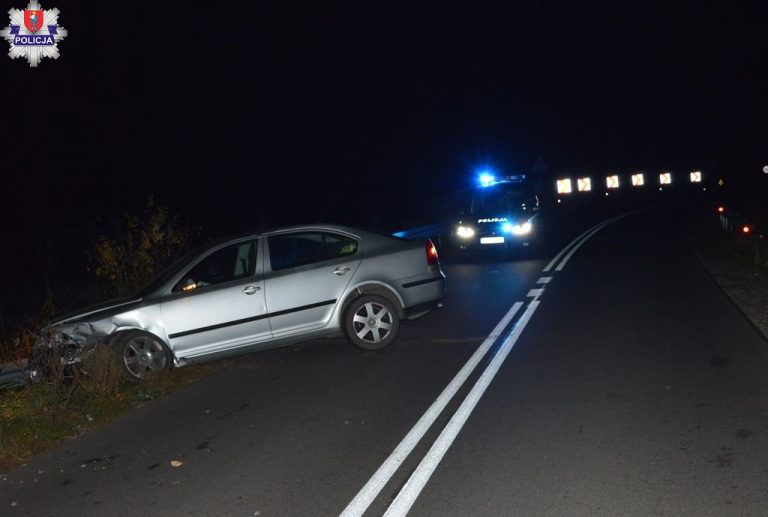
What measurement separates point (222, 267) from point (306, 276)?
102 cm

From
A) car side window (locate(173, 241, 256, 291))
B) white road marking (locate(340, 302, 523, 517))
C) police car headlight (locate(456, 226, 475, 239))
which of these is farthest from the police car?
car side window (locate(173, 241, 256, 291))

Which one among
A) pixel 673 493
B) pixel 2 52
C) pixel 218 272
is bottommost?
pixel 673 493

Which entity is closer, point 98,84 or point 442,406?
point 442,406

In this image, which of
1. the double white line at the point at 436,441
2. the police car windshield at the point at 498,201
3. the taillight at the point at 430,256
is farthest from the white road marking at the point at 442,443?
the police car windshield at the point at 498,201

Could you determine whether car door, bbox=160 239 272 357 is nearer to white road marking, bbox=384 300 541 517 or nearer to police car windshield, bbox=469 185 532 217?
white road marking, bbox=384 300 541 517

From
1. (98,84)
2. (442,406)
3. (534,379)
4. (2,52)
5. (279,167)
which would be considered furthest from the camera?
(279,167)

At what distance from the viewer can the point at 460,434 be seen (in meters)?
6.23

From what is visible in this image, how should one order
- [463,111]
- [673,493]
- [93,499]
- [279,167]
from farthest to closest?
[463,111] < [279,167] < [93,499] < [673,493]

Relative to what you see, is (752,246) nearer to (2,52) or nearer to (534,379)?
(534,379)

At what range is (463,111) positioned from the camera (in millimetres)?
62156

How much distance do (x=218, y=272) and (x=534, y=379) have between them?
153 inches

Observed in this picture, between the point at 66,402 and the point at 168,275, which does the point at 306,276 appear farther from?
the point at 66,402

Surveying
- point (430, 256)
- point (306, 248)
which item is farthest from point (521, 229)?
point (306, 248)

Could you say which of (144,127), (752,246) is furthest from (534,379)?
(144,127)
